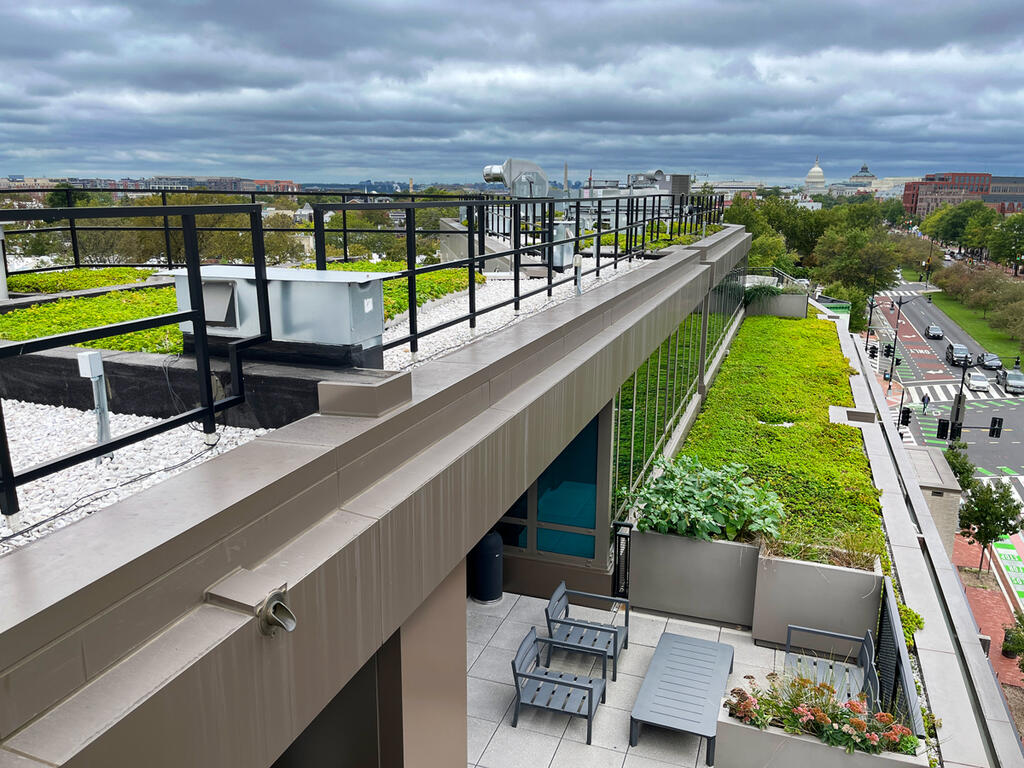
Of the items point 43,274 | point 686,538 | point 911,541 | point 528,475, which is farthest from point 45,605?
point 911,541

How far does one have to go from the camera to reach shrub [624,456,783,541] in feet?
35.8

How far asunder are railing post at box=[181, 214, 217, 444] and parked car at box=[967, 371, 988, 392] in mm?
89531

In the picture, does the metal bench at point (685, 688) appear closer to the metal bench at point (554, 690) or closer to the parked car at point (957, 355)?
the metal bench at point (554, 690)

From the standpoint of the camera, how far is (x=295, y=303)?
4.64 meters

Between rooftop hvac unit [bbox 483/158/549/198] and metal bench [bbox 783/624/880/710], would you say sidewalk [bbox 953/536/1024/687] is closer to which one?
metal bench [bbox 783/624/880/710]

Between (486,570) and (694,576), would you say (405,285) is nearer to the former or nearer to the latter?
(486,570)

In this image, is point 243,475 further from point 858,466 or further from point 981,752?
point 858,466

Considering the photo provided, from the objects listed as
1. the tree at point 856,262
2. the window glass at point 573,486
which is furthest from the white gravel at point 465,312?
the tree at point 856,262

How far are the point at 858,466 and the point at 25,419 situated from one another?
1448 centimetres

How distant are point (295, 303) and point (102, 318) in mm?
2374

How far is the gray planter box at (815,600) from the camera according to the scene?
10000 mm

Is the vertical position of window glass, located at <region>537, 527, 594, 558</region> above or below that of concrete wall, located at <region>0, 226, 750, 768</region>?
below

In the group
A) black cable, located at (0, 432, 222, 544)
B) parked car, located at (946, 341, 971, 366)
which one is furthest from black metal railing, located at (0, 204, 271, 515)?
parked car, located at (946, 341, 971, 366)

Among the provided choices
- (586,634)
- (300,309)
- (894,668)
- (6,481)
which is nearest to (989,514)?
(894,668)
